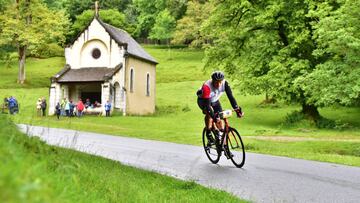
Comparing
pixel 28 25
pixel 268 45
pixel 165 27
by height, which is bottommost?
pixel 268 45

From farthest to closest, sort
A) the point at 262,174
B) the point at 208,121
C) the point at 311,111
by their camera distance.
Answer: the point at 311,111 → the point at 208,121 → the point at 262,174

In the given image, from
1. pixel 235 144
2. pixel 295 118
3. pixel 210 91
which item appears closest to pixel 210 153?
pixel 235 144

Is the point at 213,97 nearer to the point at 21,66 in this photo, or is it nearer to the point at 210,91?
the point at 210,91

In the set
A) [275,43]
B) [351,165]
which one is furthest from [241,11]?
[351,165]

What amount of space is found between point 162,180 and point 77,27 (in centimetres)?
8427

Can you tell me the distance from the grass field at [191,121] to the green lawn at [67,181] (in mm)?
1442

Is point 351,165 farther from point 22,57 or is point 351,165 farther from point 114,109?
point 22,57

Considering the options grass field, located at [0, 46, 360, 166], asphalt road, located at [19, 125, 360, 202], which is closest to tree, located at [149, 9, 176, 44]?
grass field, located at [0, 46, 360, 166]

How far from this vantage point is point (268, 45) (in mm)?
32625

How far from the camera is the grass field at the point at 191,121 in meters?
19.8

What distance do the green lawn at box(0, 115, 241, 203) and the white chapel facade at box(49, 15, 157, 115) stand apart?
116 ft

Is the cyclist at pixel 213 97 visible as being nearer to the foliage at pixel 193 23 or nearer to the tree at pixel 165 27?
the foliage at pixel 193 23

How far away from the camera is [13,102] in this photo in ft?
122

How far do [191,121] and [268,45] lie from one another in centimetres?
908
